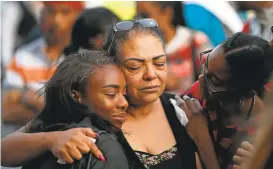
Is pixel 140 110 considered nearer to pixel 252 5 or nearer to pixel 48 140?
pixel 48 140

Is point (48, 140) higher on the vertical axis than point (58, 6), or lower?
higher

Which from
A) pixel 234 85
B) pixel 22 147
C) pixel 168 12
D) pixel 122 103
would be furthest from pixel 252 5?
pixel 22 147

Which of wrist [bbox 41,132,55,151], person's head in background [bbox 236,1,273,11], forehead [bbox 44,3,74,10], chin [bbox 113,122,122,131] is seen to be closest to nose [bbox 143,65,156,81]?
chin [bbox 113,122,122,131]

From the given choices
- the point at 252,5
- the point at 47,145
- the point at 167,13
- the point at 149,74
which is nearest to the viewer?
the point at 47,145

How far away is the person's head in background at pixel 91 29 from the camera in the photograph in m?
3.98

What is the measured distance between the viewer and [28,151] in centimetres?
228

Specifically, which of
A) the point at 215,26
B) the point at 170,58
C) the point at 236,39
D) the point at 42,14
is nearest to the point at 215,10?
the point at 215,26

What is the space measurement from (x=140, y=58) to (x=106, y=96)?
24 cm

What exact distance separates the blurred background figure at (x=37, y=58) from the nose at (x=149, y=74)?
11.4ft

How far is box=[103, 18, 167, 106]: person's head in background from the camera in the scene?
7.98 ft

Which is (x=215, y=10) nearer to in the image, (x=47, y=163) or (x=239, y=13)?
(x=239, y=13)

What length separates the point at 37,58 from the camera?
617cm

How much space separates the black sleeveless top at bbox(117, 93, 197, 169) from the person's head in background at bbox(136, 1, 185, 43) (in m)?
3.70

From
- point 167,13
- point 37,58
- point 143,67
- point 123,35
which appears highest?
point 123,35
